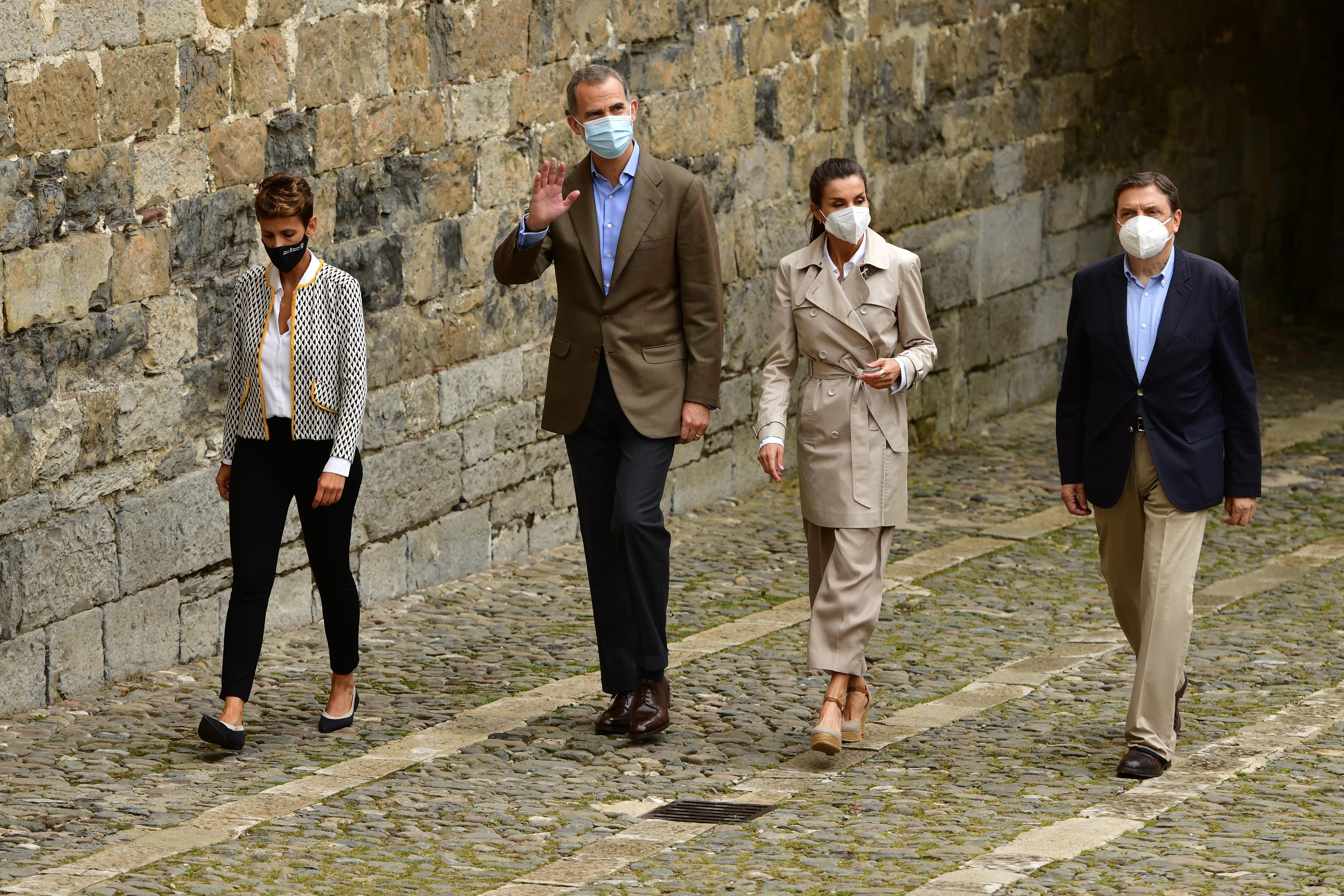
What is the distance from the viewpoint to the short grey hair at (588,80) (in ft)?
19.9

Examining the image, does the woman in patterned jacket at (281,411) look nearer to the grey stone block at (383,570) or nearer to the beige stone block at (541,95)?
the grey stone block at (383,570)

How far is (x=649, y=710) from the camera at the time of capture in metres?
6.19

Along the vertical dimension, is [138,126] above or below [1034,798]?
above

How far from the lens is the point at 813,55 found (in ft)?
33.6

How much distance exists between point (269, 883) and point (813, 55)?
622 centimetres

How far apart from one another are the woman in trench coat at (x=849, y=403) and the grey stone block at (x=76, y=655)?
223 cm

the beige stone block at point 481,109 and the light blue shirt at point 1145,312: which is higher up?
the beige stone block at point 481,109

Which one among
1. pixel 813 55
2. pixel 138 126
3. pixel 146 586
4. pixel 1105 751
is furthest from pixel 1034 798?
pixel 813 55

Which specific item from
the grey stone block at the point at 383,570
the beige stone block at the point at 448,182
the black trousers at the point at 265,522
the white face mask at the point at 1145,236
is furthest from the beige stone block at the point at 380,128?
the white face mask at the point at 1145,236

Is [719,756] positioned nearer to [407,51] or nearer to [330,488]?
[330,488]

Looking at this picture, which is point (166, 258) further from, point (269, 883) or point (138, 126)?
point (269, 883)

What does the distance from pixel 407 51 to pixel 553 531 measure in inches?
83.4

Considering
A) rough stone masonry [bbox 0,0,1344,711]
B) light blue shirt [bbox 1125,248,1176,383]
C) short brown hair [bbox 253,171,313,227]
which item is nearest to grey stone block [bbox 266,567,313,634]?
rough stone masonry [bbox 0,0,1344,711]

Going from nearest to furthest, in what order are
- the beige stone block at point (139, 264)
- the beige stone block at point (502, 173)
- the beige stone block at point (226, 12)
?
the beige stone block at point (139, 264) → the beige stone block at point (226, 12) → the beige stone block at point (502, 173)
